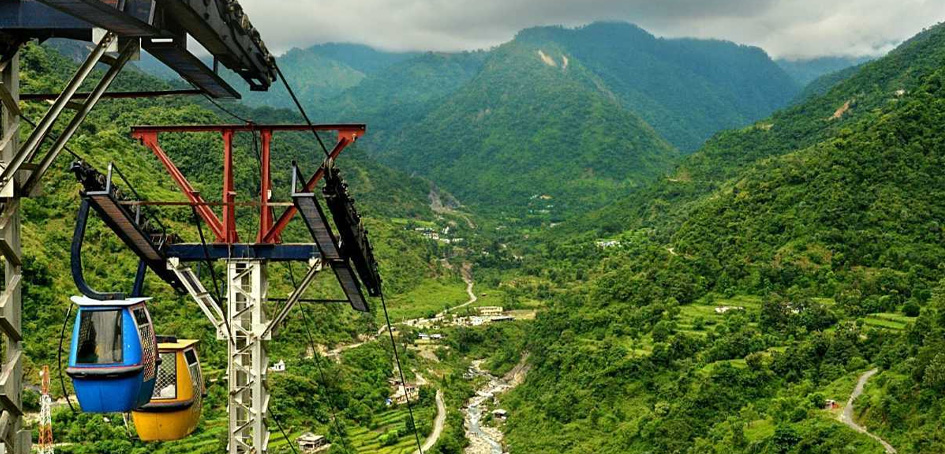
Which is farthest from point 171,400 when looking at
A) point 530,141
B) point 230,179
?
point 530,141

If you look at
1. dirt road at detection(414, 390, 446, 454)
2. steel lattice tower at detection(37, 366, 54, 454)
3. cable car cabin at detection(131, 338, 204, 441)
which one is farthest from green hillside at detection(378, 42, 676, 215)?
cable car cabin at detection(131, 338, 204, 441)

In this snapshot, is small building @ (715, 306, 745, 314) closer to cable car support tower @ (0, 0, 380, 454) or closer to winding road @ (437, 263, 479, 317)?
winding road @ (437, 263, 479, 317)

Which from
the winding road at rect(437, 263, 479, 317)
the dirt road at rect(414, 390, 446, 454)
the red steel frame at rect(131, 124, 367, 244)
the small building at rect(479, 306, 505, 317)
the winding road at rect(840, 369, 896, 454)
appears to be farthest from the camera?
the winding road at rect(437, 263, 479, 317)

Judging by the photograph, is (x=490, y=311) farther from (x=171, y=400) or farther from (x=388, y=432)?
(x=171, y=400)

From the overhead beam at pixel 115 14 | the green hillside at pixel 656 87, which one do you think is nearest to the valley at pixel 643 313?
the overhead beam at pixel 115 14

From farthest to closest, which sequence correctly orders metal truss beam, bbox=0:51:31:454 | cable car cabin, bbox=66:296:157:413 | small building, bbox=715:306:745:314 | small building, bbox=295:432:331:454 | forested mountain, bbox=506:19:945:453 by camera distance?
small building, bbox=715:306:745:314 → small building, bbox=295:432:331:454 → forested mountain, bbox=506:19:945:453 → cable car cabin, bbox=66:296:157:413 → metal truss beam, bbox=0:51:31:454

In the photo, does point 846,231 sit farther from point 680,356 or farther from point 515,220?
point 515,220
